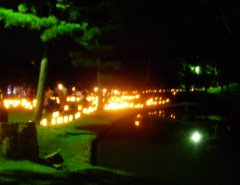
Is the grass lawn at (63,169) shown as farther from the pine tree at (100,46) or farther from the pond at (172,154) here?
the pine tree at (100,46)

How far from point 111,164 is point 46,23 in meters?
5.58

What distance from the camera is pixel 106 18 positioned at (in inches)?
760

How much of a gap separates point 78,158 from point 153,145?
11.8ft

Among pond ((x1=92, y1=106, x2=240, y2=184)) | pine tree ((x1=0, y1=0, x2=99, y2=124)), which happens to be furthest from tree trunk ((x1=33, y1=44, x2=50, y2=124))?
pond ((x1=92, y1=106, x2=240, y2=184))

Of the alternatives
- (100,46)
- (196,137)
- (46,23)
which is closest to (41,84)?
(46,23)

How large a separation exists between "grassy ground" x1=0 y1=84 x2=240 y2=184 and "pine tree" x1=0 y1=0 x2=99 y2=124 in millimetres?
2795

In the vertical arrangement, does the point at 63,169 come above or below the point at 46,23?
below

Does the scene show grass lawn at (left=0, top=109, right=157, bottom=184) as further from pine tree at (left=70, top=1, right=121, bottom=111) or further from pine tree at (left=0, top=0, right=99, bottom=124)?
pine tree at (left=70, top=1, right=121, bottom=111)

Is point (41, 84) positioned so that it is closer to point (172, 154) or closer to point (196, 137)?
point (172, 154)

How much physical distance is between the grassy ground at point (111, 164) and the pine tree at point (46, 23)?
279 centimetres

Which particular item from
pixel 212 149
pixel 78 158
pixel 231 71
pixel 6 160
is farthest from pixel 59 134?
pixel 231 71

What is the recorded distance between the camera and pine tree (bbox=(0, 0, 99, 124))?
10328 mm

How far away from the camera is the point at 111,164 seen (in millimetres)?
8305

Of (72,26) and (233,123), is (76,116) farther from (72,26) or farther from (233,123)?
(233,123)
